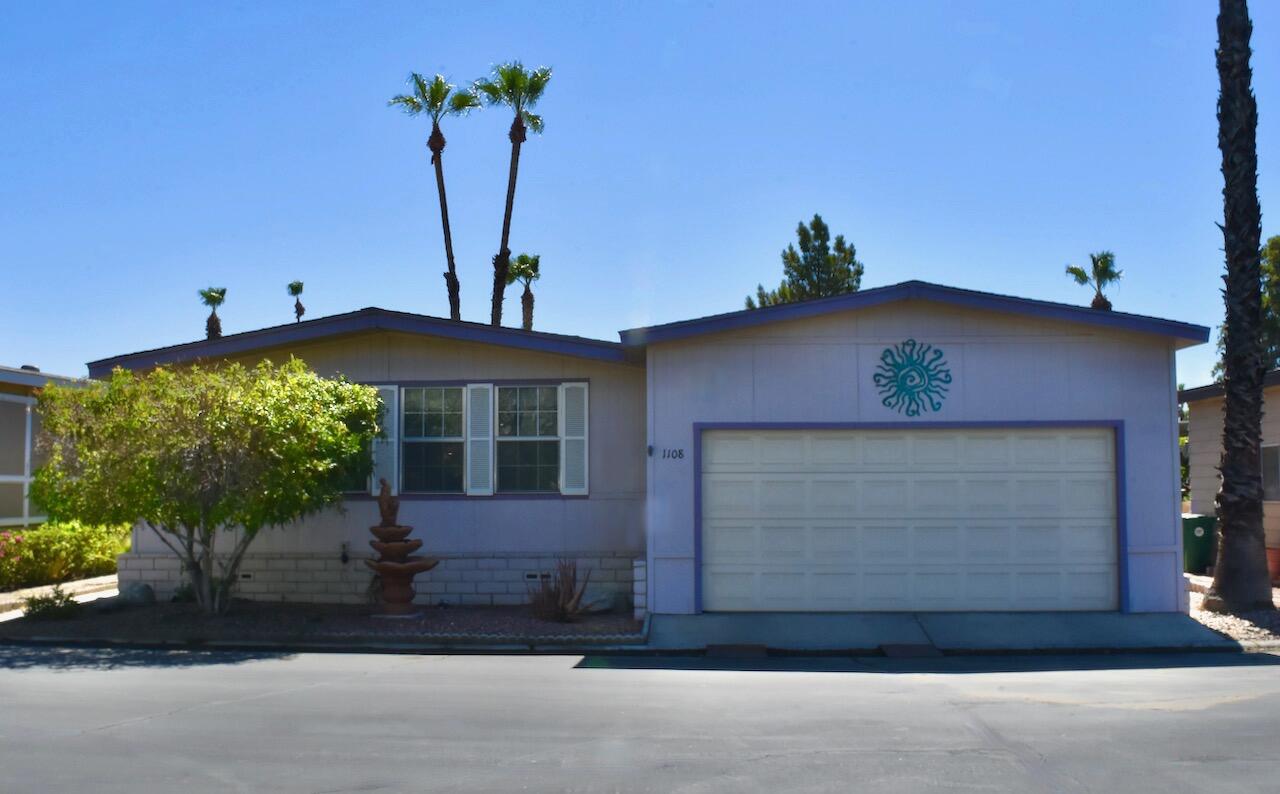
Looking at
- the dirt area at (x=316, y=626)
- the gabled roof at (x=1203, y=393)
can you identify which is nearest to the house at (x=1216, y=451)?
the gabled roof at (x=1203, y=393)

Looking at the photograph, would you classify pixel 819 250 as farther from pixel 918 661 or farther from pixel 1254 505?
pixel 918 661

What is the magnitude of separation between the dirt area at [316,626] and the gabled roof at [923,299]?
3296 mm

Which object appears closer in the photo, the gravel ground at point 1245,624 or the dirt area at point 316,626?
the gravel ground at point 1245,624

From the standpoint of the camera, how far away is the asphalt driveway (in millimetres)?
6547

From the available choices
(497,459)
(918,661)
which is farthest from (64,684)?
(918,661)

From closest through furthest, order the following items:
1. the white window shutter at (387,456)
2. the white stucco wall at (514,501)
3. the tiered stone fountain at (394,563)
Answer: the tiered stone fountain at (394,563)
the white stucco wall at (514,501)
the white window shutter at (387,456)

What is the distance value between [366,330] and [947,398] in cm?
704

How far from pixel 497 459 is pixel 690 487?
271cm

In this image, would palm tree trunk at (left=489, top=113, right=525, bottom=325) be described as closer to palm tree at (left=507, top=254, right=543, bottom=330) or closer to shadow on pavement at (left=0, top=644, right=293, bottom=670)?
palm tree at (left=507, top=254, right=543, bottom=330)

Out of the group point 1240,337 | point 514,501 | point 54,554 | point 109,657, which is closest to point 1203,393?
point 1240,337

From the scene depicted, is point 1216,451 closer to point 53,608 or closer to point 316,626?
point 316,626

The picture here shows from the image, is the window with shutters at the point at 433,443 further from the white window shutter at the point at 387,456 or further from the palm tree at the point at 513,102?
the palm tree at the point at 513,102

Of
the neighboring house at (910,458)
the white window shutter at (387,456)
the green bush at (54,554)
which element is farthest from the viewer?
the green bush at (54,554)

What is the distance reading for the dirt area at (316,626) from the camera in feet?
40.9
